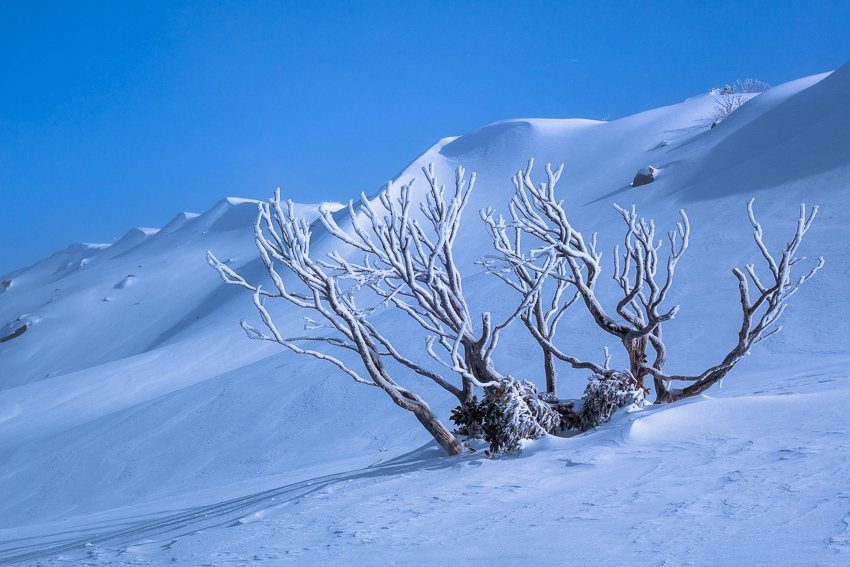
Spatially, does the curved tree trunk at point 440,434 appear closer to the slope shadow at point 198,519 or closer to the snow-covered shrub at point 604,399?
the slope shadow at point 198,519

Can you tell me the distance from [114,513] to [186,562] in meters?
3.04

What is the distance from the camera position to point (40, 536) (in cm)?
444

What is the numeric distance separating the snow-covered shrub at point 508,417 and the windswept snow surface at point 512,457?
0.12m

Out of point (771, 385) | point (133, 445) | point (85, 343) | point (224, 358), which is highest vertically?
point (85, 343)

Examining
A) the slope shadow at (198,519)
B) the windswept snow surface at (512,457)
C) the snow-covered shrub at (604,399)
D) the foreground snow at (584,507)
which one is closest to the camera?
the foreground snow at (584,507)

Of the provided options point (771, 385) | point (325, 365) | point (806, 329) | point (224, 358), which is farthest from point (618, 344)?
point (224, 358)

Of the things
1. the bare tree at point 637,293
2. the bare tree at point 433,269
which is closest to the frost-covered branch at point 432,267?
the bare tree at point 433,269

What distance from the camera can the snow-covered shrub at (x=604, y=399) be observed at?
3775 millimetres

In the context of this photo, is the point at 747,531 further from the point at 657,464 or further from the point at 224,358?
the point at 224,358

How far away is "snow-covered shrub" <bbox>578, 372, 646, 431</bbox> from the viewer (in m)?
3.78

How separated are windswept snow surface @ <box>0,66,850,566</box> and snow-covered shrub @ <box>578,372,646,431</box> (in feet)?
0.27

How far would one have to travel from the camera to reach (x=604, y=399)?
149 inches

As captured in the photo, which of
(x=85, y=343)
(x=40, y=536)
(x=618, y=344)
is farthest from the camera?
(x=85, y=343)

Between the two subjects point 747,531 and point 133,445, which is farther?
point 133,445
